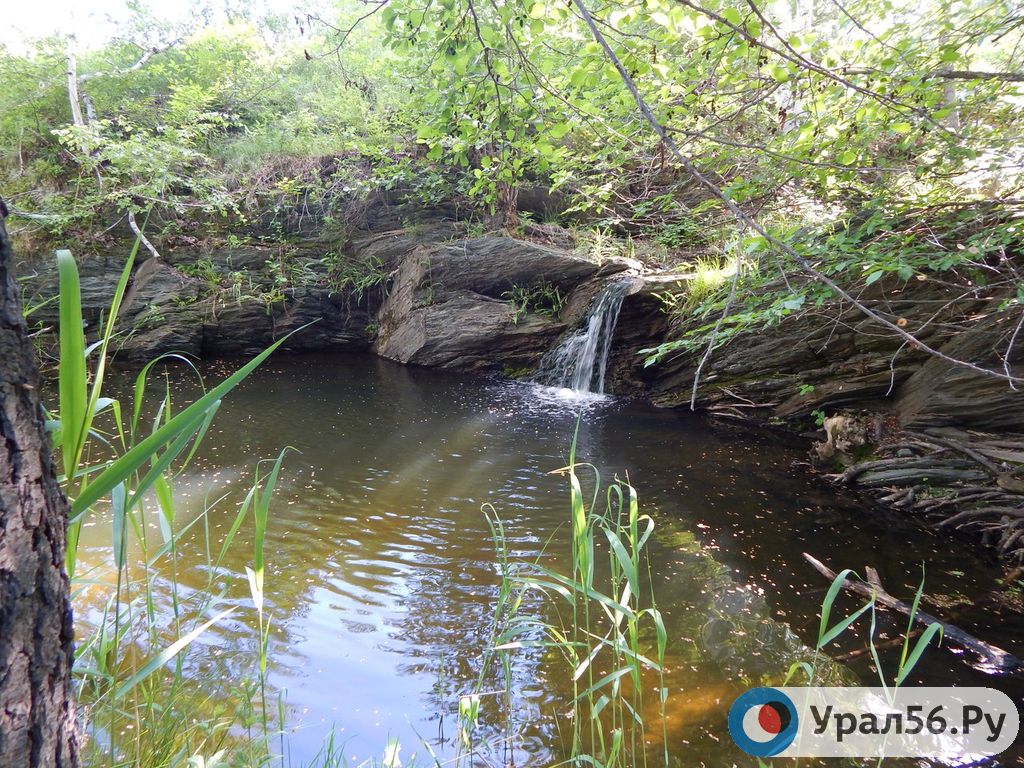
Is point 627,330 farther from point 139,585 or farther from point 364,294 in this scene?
point 139,585

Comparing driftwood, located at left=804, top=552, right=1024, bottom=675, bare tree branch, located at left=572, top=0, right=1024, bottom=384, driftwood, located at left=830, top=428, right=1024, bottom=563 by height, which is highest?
bare tree branch, located at left=572, top=0, right=1024, bottom=384

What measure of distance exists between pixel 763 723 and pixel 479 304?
324 inches

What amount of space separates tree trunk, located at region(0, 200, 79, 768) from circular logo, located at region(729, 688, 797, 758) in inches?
79.5

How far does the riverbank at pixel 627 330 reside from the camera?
15.1 ft

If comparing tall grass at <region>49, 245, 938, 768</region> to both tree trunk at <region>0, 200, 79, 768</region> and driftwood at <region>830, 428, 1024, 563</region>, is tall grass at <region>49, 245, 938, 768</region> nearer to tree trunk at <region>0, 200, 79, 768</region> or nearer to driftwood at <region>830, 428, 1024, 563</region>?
tree trunk at <region>0, 200, 79, 768</region>

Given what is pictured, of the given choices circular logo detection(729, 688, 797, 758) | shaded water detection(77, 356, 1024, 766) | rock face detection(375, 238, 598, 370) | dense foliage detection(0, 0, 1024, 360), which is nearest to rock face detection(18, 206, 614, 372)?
rock face detection(375, 238, 598, 370)

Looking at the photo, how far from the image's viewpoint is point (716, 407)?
7211mm

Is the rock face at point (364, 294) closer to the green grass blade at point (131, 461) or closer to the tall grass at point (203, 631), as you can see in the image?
the tall grass at point (203, 631)

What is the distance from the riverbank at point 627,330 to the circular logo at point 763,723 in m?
2.72

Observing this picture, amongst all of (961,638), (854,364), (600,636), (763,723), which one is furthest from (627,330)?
(763,723)

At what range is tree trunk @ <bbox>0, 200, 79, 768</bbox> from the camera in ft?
2.89

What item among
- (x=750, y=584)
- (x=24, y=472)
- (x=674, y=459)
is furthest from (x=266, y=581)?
(x=674, y=459)

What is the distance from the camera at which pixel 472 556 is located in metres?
3.64

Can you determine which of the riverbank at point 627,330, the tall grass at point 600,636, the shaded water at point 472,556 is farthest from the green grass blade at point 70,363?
the riverbank at point 627,330
